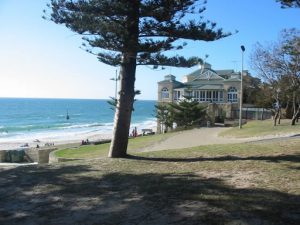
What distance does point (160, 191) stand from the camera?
26.0 ft

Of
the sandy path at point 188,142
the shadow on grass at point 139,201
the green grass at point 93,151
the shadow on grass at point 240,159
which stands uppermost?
the shadow on grass at point 240,159

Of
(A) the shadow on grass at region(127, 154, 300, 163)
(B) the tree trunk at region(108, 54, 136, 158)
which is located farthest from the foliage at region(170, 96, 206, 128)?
(A) the shadow on grass at region(127, 154, 300, 163)

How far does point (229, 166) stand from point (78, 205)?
389 centimetres

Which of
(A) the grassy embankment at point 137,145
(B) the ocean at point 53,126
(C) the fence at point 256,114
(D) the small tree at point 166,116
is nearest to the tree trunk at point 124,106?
(A) the grassy embankment at point 137,145

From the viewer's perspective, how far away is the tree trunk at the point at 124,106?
500 inches

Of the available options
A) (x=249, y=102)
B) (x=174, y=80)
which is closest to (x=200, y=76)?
(x=174, y=80)

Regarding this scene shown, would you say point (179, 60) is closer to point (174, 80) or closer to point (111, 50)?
point (111, 50)

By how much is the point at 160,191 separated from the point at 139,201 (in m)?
0.67

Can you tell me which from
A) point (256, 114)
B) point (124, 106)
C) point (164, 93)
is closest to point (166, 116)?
point (256, 114)

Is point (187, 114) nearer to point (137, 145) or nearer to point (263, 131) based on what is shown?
point (263, 131)

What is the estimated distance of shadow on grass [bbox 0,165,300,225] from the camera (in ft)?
20.6

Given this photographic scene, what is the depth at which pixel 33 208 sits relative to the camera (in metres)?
7.47

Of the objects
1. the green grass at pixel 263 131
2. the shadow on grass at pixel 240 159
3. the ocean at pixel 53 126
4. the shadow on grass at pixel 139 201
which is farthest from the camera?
the ocean at pixel 53 126

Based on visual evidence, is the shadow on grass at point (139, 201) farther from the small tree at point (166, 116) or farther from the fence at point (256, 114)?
A: the fence at point (256, 114)
